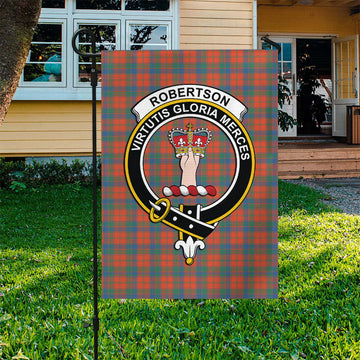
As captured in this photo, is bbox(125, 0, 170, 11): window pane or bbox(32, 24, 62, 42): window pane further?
bbox(125, 0, 170, 11): window pane

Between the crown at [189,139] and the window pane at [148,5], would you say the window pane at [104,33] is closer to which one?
the window pane at [148,5]

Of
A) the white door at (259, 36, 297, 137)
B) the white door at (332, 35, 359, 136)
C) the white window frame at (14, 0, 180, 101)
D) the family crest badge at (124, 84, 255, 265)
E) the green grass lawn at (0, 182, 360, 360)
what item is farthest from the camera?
the white door at (259, 36, 297, 137)

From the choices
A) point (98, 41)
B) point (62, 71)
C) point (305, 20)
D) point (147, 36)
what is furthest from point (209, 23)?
point (305, 20)

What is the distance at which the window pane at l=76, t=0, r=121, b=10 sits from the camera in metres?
8.56

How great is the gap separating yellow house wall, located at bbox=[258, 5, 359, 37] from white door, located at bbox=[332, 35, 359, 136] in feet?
1.44

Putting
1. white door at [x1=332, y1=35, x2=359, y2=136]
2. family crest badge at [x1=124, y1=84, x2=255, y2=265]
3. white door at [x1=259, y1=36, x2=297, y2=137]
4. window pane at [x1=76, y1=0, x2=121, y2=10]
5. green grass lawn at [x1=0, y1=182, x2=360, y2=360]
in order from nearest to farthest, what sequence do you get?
family crest badge at [x1=124, y1=84, x2=255, y2=265] < green grass lawn at [x1=0, y1=182, x2=360, y2=360] < window pane at [x1=76, y1=0, x2=121, y2=10] < white door at [x1=332, y1=35, x2=359, y2=136] < white door at [x1=259, y1=36, x2=297, y2=137]

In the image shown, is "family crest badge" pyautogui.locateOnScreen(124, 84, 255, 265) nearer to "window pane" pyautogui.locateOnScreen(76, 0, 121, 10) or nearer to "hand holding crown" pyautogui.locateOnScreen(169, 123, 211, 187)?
"hand holding crown" pyautogui.locateOnScreen(169, 123, 211, 187)

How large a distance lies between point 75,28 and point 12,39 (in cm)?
600

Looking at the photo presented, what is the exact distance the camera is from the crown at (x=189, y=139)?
1822 millimetres

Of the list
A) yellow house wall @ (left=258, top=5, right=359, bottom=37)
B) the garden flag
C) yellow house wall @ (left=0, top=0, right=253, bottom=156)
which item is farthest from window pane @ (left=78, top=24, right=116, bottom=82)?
the garden flag

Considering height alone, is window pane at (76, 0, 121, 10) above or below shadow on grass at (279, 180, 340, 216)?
above

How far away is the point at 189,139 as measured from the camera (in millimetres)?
1826

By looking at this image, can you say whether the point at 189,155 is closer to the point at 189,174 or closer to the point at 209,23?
the point at 189,174

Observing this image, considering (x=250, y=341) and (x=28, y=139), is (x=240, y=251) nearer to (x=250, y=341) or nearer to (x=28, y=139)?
(x=250, y=341)
